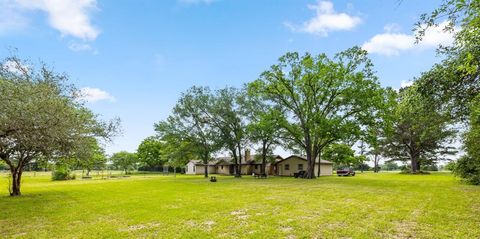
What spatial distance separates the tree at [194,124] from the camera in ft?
115

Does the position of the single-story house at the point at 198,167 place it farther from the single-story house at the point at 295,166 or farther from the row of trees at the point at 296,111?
the row of trees at the point at 296,111

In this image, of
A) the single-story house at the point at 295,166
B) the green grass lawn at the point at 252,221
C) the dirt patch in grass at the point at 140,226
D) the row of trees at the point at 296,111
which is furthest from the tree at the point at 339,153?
the dirt patch in grass at the point at 140,226

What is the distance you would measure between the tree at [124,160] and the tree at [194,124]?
1379 inches

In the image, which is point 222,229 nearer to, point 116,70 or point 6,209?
point 6,209

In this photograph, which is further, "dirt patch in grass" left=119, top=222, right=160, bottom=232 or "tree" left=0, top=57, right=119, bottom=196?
"tree" left=0, top=57, right=119, bottom=196

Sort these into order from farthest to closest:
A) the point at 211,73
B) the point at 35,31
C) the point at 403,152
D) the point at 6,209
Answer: the point at 403,152 → the point at 211,73 → the point at 35,31 → the point at 6,209

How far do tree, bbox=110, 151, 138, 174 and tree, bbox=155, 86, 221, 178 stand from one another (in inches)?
1379

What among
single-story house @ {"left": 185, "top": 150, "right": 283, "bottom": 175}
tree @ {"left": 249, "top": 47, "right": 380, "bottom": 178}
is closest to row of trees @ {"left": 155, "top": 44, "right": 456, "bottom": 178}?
tree @ {"left": 249, "top": 47, "right": 380, "bottom": 178}

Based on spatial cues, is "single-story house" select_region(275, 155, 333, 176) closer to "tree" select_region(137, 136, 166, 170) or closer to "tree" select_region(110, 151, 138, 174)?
"tree" select_region(137, 136, 166, 170)

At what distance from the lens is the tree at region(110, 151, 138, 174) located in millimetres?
66188

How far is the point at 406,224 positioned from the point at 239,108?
28.7 metres

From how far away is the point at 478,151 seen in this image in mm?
17859

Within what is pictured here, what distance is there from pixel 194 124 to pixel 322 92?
16227 millimetres

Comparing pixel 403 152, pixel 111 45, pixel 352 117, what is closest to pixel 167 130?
pixel 111 45
